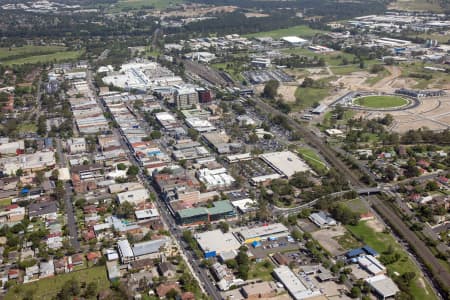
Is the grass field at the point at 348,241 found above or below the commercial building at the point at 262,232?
below

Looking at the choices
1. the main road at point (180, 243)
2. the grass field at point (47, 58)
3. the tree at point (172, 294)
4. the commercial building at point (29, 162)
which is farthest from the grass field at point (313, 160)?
the grass field at point (47, 58)

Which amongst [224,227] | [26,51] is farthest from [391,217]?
[26,51]

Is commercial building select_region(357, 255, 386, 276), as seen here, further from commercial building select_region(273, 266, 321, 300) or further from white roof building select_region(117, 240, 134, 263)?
white roof building select_region(117, 240, 134, 263)

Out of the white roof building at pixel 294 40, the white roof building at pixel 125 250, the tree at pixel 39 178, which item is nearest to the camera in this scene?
the white roof building at pixel 125 250

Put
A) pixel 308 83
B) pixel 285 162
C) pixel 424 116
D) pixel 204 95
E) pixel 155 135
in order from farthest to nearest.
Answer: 1. pixel 308 83
2. pixel 204 95
3. pixel 424 116
4. pixel 155 135
5. pixel 285 162

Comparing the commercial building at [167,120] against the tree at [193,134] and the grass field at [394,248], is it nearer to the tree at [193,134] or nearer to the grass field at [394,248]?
the tree at [193,134]

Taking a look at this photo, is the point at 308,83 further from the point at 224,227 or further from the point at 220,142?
the point at 224,227

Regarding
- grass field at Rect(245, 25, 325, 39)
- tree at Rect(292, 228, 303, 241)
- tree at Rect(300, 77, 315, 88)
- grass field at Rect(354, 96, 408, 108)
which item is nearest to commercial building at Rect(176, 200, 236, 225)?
tree at Rect(292, 228, 303, 241)
